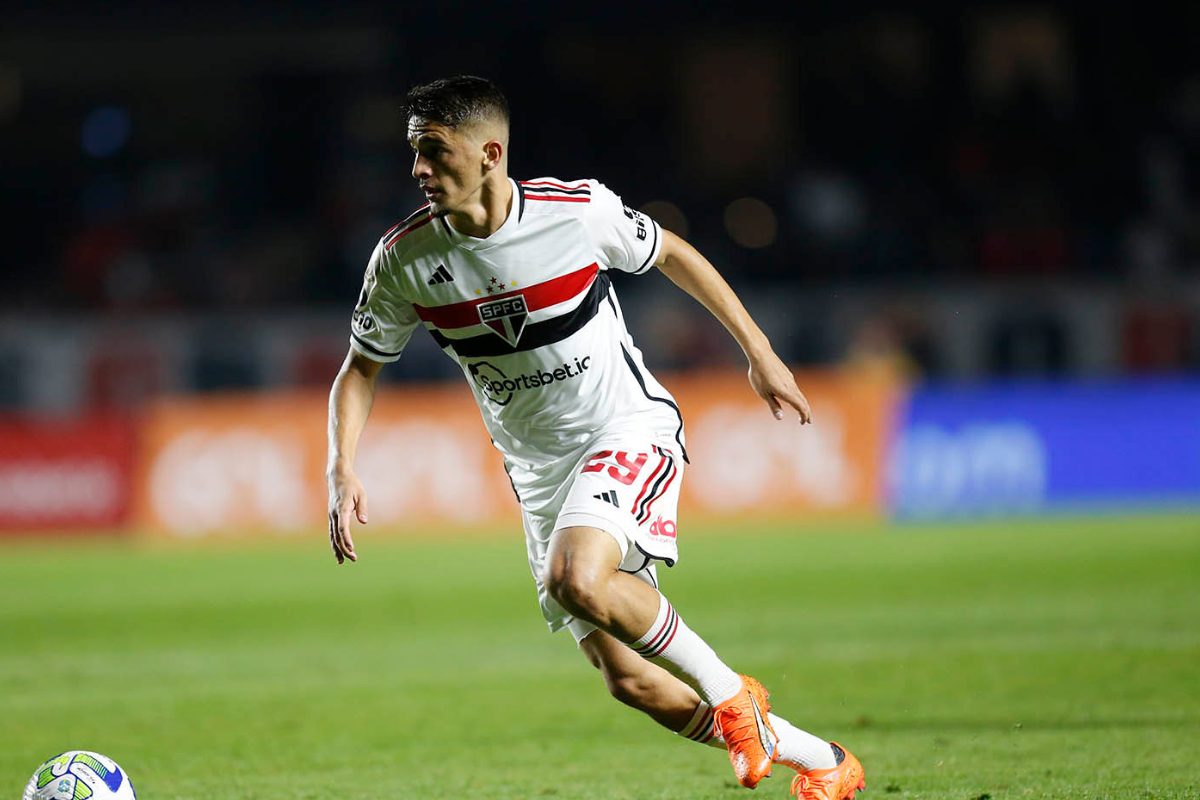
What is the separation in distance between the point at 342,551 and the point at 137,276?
21.6 meters

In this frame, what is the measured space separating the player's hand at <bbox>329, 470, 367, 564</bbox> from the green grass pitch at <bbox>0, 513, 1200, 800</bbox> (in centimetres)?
106

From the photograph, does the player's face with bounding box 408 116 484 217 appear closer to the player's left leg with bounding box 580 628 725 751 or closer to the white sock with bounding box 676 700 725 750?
the player's left leg with bounding box 580 628 725 751

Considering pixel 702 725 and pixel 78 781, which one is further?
pixel 702 725

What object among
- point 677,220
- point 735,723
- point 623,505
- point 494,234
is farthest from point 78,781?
point 677,220

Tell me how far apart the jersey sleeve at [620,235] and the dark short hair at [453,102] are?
1.57 ft

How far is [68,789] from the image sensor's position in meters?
4.82

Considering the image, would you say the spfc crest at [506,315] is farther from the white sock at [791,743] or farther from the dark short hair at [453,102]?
the white sock at [791,743]

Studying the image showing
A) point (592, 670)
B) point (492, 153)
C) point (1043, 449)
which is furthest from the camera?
point (1043, 449)

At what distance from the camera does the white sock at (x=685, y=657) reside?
493 cm

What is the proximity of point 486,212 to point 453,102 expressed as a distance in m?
0.39

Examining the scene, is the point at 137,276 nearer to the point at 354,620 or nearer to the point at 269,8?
the point at 269,8

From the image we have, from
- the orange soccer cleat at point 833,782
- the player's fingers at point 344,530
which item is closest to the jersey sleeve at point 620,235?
the player's fingers at point 344,530

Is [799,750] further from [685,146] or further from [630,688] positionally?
[685,146]

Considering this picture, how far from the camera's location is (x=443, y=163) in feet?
16.5
